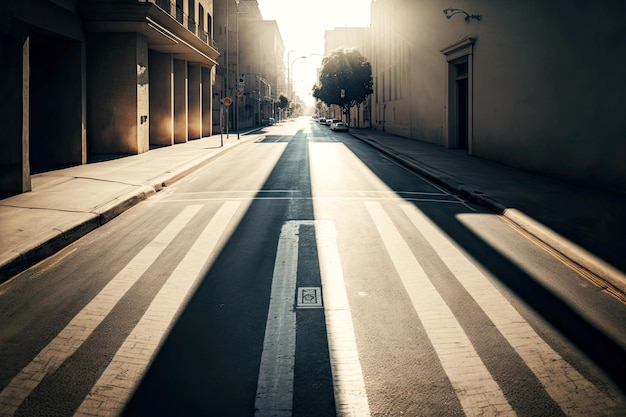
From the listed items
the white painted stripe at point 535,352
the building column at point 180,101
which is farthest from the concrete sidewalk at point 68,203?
the building column at point 180,101

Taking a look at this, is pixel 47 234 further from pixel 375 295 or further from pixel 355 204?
pixel 355 204

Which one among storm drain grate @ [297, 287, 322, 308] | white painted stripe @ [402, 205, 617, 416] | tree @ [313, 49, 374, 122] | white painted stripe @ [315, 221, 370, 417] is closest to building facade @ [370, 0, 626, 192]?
white painted stripe @ [402, 205, 617, 416]

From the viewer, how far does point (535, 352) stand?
157 inches

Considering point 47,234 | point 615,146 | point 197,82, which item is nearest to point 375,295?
point 47,234

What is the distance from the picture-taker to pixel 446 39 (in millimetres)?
23953

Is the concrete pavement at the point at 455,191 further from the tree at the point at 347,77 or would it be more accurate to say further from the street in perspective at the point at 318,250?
the tree at the point at 347,77

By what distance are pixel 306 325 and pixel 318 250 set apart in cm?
245

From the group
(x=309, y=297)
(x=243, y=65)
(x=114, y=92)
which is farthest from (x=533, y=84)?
(x=243, y=65)

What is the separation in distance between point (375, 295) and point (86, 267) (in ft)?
12.5

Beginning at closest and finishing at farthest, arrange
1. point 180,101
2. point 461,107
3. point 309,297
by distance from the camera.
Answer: point 309,297 < point 461,107 < point 180,101

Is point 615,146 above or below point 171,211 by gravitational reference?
above

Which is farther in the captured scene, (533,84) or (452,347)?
(533,84)

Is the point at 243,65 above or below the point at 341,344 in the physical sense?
above

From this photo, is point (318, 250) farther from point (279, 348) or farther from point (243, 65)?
point (243, 65)
